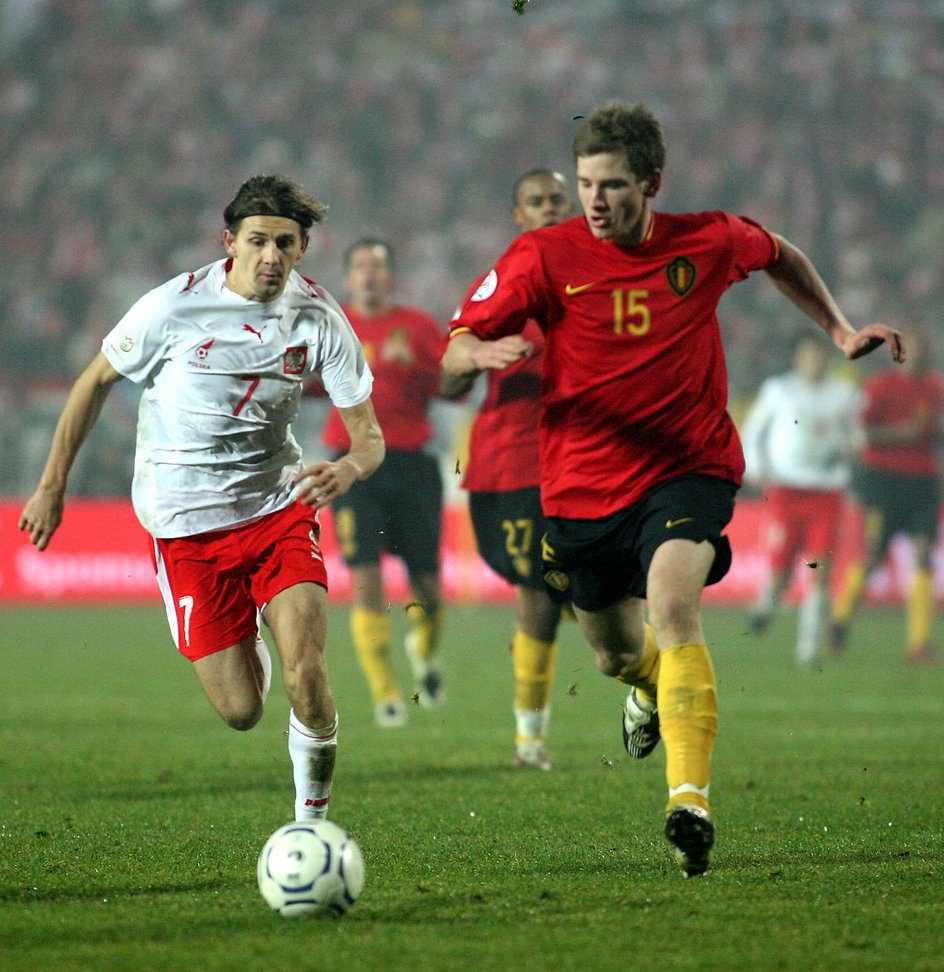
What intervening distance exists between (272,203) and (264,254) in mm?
159

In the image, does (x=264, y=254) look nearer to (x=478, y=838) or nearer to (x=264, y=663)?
(x=264, y=663)

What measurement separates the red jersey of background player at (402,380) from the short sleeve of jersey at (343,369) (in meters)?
3.40

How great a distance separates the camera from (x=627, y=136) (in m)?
4.48

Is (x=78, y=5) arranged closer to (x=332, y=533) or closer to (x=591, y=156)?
(x=332, y=533)

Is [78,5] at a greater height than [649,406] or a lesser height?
greater

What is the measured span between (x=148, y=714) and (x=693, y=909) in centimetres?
556

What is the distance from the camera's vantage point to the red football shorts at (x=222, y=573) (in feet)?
15.7

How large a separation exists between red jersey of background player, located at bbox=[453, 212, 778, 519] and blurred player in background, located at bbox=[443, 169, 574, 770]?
191cm

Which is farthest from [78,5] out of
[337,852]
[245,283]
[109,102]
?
[337,852]

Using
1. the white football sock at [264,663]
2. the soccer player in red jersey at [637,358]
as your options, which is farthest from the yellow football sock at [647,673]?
the white football sock at [264,663]

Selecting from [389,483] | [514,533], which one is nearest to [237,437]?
[514,533]

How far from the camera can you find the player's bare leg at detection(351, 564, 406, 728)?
822 centimetres

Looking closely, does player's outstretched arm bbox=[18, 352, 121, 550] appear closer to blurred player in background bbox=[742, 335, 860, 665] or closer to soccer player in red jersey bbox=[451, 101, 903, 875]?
soccer player in red jersey bbox=[451, 101, 903, 875]

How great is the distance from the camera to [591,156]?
4500 millimetres
